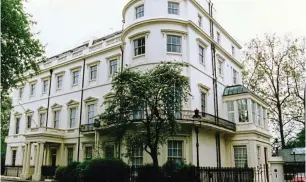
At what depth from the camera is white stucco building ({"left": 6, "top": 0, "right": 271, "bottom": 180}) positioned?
21344 mm

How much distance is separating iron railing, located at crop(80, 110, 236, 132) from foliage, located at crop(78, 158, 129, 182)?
292 cm

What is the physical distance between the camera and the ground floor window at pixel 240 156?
74.9 feet

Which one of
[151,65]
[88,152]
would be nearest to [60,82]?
[88,152]

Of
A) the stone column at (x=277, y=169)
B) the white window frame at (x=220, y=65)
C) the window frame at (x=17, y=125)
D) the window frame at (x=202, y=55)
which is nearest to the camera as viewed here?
the stone column at (x=277, y=169)

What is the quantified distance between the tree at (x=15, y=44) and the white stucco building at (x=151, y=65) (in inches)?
91.2

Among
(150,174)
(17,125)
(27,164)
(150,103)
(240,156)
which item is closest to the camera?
(150,103)

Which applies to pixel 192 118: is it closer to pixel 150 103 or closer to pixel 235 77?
pixel 150 103

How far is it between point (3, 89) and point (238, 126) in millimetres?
16600

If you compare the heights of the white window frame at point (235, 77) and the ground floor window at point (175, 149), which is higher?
the white window frame at point (235, 77)

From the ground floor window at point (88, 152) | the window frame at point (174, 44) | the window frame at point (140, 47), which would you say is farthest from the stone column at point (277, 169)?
the ground floor window at point (88, 152)

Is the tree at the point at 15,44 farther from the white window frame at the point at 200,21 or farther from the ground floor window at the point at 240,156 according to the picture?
the ground floor window at the point at 240,156

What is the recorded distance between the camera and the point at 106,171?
58.0ft

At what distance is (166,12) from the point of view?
2211 centimetres

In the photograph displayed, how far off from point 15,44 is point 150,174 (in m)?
9.94
